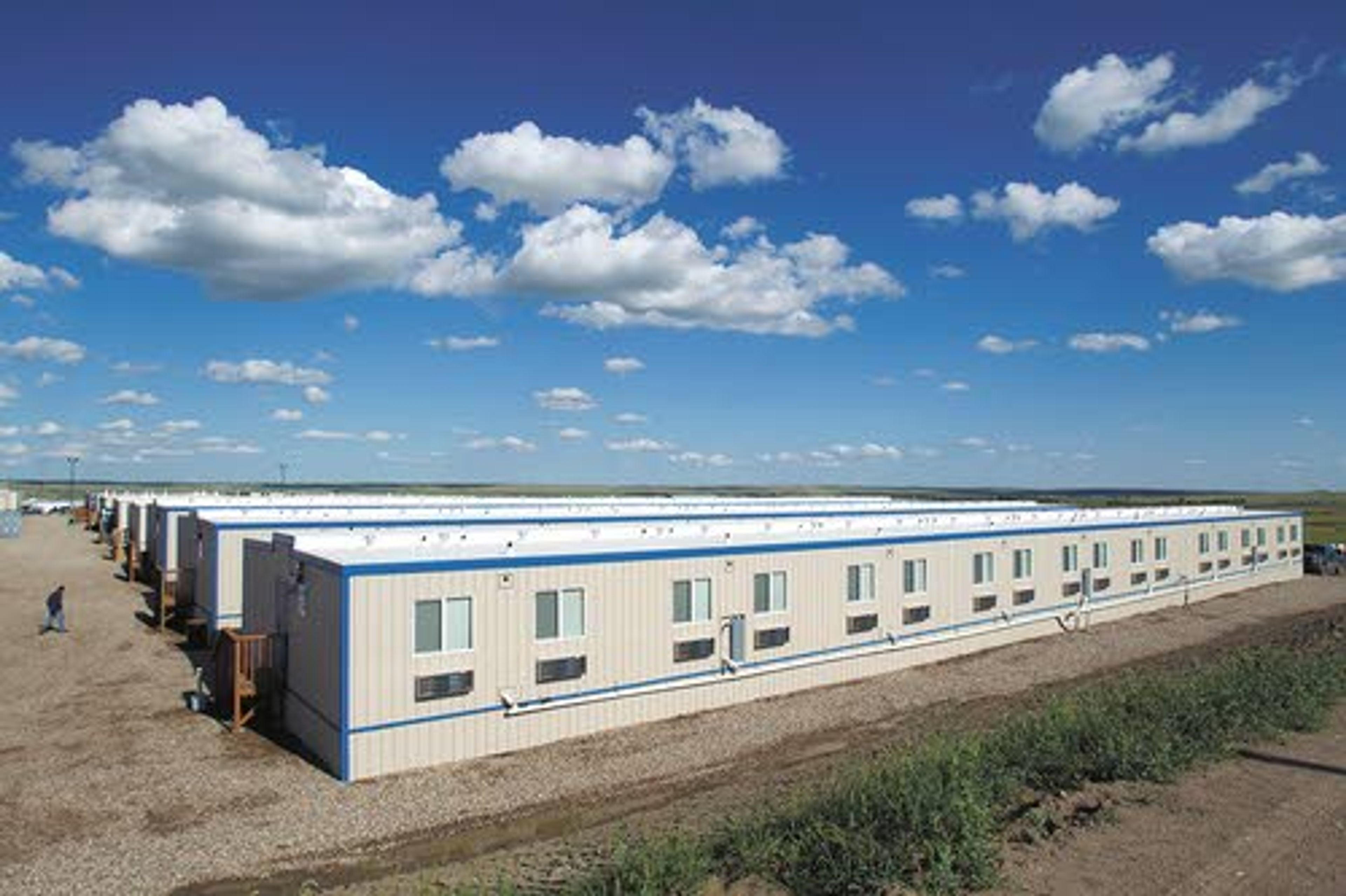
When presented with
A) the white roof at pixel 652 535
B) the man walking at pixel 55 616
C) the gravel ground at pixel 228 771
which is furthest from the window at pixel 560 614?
the man walking at pixel 55 616

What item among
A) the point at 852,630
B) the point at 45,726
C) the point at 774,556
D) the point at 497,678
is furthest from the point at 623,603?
the point at 45,726

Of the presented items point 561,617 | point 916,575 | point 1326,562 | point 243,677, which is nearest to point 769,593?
point 561,617

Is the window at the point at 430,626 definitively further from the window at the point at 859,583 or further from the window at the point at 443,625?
the window at the point at 859,583

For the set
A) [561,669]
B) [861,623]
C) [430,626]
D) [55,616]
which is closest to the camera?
[430,626]

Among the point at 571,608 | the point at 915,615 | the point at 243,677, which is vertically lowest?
the point at 243,677

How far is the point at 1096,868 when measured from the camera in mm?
10969

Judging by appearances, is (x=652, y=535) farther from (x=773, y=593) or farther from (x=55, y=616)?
(x=55, y=616)

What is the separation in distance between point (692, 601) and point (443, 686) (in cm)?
669

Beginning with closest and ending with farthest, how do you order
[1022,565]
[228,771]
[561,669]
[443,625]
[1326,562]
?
[228,771], [443,625], [561,669], [1022,565], [1326,562]

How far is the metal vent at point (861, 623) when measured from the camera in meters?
27.2

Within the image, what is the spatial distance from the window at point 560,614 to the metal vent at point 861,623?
9.17 meters

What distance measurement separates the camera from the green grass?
10.8 metres

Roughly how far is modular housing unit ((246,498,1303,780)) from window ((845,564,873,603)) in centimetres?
6

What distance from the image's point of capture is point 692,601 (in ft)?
76.8
